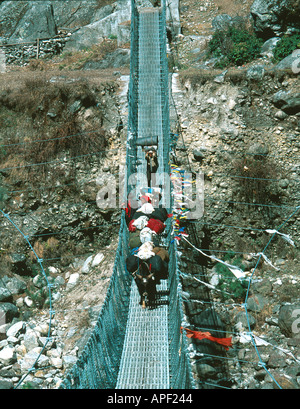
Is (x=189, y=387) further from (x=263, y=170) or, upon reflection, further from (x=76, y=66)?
(x=76, y=66)

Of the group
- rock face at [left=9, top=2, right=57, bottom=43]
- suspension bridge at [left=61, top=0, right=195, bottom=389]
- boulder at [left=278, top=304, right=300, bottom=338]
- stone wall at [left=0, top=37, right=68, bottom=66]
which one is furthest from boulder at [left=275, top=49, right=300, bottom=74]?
rock face at [left=9, top=2, right=57, bottom=43]

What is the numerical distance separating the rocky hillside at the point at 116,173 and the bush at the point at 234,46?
22cm

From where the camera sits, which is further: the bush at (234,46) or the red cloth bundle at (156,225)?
the bush at (234,46)

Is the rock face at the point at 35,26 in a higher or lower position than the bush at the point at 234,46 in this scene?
higher

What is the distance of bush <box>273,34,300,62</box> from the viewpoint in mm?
12609

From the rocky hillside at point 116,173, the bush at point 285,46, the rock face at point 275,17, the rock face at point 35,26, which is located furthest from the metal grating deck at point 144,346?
the rock face at point 35,26

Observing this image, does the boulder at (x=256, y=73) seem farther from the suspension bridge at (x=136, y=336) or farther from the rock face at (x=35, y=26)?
the rock face at (x=35, y=26)

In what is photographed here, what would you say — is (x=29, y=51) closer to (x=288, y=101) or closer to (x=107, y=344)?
(x=288, y=101)

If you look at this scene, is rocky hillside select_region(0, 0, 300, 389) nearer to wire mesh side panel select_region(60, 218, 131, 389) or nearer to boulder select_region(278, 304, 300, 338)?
boulder select_region(278, 304, 300, 338)

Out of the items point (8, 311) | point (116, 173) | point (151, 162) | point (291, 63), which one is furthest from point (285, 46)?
point (8, 311)

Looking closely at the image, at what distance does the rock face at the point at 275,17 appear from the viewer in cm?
1357

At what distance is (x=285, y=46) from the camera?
12.7 m

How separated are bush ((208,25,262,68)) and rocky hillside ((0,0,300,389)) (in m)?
0.22

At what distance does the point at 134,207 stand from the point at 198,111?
212 inches
